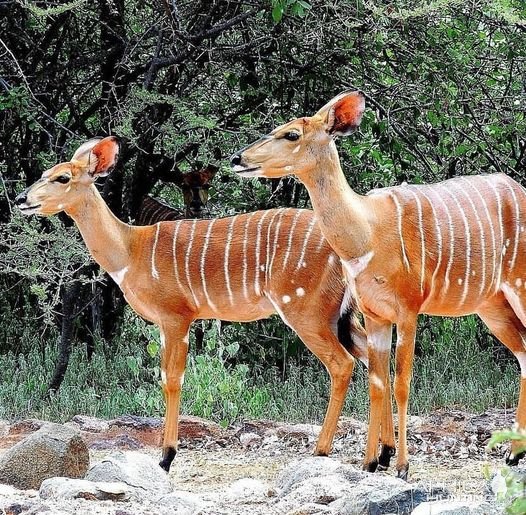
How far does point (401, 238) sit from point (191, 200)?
3.01 meters

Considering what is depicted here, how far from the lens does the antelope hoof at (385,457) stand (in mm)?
4879

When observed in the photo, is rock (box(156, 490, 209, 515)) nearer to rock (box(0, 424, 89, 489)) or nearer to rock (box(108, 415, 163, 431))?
rock (box(0, 424, 89, 489))

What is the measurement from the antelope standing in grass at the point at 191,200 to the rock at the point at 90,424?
1.75 meters

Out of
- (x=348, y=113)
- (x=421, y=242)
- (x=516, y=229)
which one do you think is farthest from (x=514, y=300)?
(x=348, y=113)

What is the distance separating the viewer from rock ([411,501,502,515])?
3057 millimetres

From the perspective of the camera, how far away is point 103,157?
208 inches

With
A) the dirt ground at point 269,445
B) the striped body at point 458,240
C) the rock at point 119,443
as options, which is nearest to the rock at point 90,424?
the dirt ground at point 269,445

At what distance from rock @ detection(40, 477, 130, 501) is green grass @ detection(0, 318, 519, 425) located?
223 cm

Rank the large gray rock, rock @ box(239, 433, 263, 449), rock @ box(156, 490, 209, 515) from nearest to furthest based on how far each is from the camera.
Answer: the large gray rock, rock @ box(156, 490, 209, 515), rock @ box(239, 433, 263, 449)

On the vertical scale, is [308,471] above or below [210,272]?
below

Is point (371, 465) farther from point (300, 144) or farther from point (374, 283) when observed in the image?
point (300, 144)

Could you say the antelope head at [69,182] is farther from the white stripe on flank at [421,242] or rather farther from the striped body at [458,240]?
the white stripe on flank at [421,242]

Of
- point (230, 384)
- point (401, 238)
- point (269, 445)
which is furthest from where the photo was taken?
point (230, 384)

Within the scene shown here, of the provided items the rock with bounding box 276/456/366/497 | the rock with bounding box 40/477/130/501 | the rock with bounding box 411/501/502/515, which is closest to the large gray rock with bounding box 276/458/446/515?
the rock with bounding box 276/456/366/497
